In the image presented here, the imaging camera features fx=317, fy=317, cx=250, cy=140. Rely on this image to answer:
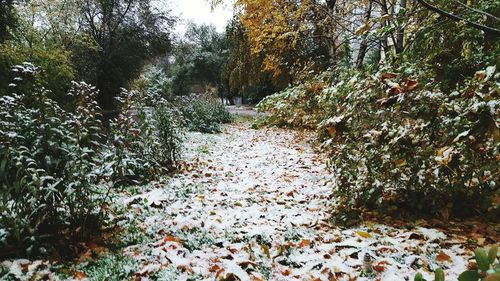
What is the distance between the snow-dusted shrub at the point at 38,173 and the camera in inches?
101

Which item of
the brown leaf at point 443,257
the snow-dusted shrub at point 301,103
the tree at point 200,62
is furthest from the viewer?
the tree at point 200,62

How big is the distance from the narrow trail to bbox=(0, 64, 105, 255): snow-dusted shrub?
692 mm

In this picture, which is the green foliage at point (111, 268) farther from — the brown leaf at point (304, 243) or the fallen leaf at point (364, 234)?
the fallen leaf at point (364, 234)

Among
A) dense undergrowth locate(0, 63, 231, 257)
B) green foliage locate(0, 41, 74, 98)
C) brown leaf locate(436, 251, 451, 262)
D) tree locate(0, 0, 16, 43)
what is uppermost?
tree locate(0, 0, 16, 43)

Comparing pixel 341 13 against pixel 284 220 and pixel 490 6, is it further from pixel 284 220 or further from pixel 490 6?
pixel 284 220

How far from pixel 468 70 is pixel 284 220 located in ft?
8.08

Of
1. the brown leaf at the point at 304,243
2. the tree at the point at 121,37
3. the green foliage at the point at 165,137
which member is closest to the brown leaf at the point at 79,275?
the brown leaf at the point at 304,243

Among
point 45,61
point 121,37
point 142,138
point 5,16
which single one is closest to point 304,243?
point 142,138

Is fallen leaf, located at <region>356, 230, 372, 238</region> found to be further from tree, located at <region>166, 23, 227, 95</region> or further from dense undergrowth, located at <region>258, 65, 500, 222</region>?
tree, located at <region>166, 23, 227, 95</region>

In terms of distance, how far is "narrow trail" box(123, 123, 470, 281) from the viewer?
2.45m

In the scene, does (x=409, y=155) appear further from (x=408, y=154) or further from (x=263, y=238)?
(x=263, y=238)

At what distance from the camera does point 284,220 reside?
3631 millimetres

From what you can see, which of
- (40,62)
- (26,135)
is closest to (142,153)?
(26,135)

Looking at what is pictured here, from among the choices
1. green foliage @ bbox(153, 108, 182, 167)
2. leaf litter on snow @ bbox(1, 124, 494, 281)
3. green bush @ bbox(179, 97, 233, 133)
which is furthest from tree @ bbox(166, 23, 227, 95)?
leaf litter on snow @ bbox(1, 124, 494, 281)
